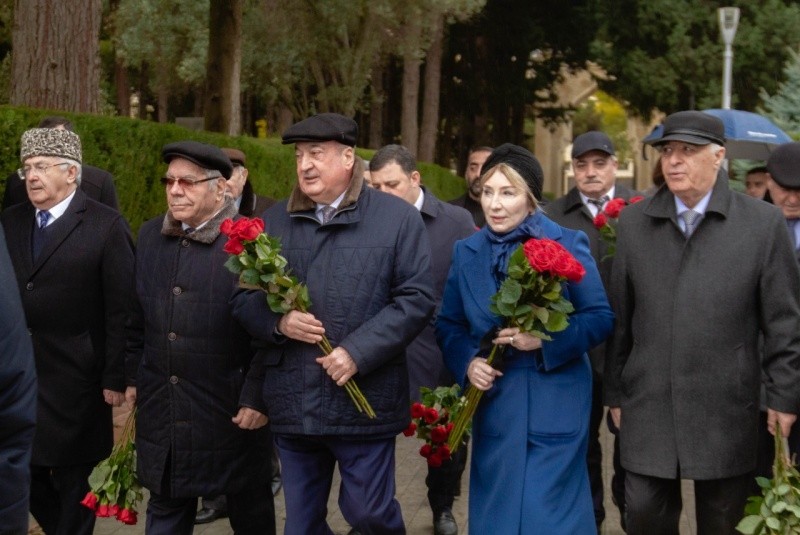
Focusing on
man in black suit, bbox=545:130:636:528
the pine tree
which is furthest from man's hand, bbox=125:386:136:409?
the pine tree

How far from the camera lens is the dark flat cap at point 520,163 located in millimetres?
5332

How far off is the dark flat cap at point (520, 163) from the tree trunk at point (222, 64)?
44.2 ft

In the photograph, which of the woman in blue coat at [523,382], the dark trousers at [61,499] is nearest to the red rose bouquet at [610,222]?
the woman in blue coat at [523,382]

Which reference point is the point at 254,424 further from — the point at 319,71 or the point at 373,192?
the point at 319,71

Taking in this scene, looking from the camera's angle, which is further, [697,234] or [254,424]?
[254,424]

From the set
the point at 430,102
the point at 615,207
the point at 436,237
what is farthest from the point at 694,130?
the point at 430,102

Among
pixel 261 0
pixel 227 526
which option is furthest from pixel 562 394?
pixel 261 0

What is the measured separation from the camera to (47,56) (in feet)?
38.1

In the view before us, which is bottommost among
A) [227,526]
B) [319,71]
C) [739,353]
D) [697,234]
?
[227,526]

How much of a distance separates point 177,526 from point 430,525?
2.17m

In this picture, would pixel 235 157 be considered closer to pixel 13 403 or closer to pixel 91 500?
pixel 91 500

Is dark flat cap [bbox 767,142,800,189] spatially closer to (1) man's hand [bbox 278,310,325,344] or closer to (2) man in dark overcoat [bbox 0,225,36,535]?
(1) man's hand [bbox 278,310,325,344]

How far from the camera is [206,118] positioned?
18.8 m

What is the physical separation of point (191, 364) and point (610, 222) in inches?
94.8
